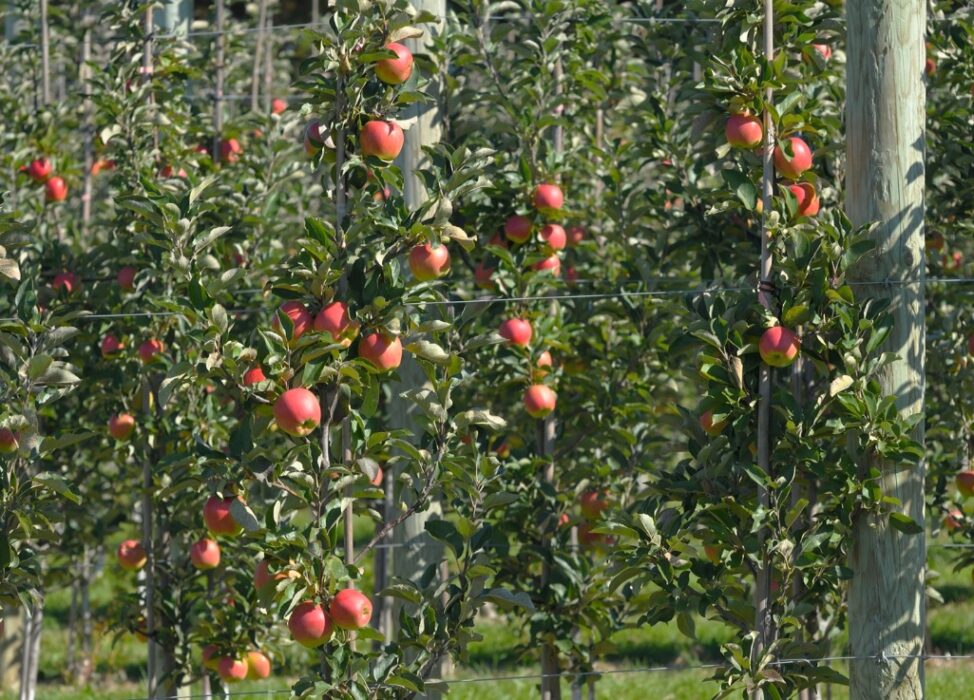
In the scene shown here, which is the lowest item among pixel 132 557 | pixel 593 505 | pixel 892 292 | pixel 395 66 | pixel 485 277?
pixel 132 557

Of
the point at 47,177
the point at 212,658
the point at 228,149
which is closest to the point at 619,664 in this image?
the point at 212,658

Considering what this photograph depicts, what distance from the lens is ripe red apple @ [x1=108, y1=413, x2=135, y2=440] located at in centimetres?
471

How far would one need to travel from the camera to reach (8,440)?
3.63m

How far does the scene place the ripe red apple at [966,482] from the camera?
476cm

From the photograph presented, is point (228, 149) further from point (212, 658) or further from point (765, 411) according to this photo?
point (765, 411)

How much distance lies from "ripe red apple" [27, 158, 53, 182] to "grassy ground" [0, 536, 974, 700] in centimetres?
198

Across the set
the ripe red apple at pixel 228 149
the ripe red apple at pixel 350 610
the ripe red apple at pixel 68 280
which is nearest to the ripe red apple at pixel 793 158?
the ripe red apple at pixel 350 610

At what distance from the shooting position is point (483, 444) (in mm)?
4195

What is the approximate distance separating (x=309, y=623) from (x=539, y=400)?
1.52 meters

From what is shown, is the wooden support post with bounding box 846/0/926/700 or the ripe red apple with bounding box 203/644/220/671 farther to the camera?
the ripe red apple with bounding box 203/644/220/671

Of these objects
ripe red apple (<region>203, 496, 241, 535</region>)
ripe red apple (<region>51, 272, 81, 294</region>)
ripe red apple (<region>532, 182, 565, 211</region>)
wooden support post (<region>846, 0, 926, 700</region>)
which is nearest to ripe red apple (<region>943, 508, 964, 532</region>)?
wooden support post (<region>846, 0, 926, 700</region>)

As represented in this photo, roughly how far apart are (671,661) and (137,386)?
3470mm

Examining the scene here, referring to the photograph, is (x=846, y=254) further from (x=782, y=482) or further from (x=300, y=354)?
(x=300, y=354)

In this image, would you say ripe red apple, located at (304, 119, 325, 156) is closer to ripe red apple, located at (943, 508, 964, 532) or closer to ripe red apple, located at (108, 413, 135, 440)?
ripe red apple, located at (108, 413, 135, 440)
